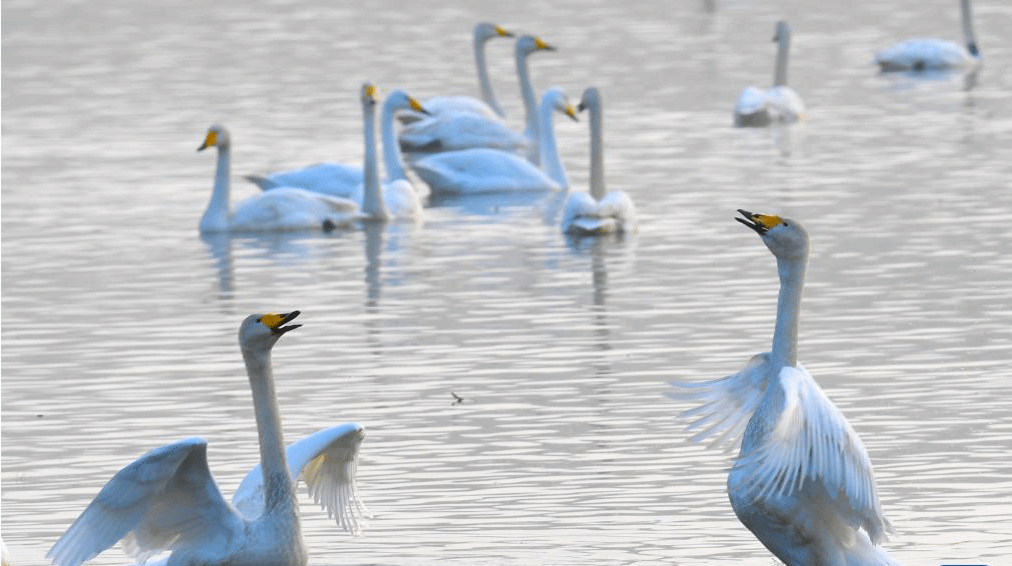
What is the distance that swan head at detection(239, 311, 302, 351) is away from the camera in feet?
27.6

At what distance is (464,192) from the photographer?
804 inches

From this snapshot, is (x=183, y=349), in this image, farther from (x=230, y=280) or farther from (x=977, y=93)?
(x=977, y=93)

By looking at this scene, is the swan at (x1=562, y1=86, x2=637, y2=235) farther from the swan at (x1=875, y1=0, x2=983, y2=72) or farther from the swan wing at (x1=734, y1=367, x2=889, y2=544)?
the swan at (x1=875, y1=0, x2=983, y2=72)

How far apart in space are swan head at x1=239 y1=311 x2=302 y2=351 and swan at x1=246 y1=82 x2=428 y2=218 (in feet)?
33.5

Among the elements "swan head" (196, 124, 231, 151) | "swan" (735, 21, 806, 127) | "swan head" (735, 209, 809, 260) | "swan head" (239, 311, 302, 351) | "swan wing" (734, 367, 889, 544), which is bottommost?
"swan" (735, 21, 806, 127)

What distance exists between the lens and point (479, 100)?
→ 2598 centimetres

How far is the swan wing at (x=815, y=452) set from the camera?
23.9 feet

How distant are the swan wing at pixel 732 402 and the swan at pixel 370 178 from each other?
10.3 m

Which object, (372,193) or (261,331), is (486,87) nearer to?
(372,193)

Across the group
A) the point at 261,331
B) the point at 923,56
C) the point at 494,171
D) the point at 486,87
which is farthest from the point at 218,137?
the point at 923,56

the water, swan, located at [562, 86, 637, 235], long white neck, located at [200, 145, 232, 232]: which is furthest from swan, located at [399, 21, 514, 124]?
swan, located at [562, 86, 637, 235]

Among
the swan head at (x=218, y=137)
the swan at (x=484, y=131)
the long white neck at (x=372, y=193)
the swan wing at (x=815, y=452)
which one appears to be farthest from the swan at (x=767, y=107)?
the swan wing at (x=815, y=452)

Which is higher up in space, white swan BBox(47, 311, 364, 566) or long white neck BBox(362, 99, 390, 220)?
white swan BBox(47, 311, 364, 566)

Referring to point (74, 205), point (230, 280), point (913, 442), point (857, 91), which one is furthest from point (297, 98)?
point (913, 442)
